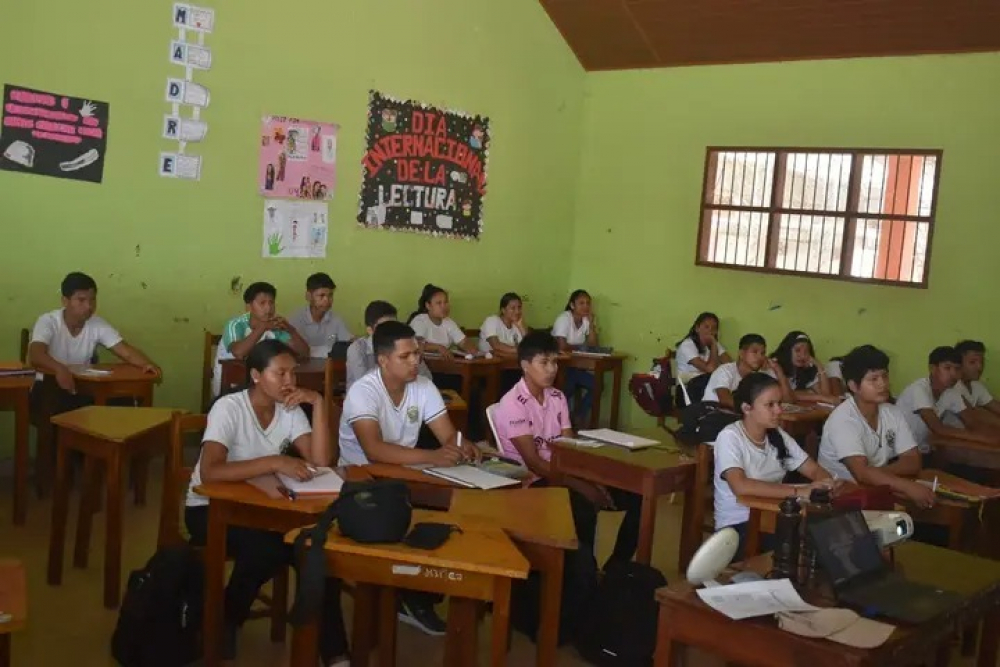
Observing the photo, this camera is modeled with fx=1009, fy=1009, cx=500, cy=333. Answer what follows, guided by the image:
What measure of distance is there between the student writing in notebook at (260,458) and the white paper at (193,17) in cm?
311

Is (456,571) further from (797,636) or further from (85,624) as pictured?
(85,624)

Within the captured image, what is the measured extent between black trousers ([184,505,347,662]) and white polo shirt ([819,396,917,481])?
2116 mm

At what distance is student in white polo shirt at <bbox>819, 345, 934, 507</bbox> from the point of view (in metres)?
4.08

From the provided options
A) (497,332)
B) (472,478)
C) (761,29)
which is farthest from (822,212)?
(472,478)

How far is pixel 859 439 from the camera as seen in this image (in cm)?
412

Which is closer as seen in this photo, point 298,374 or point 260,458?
point 260,458

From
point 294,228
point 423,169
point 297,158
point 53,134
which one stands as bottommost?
point 294,228

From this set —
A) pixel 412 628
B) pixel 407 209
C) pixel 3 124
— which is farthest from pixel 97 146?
pixel 412 628

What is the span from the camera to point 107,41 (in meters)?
5.43

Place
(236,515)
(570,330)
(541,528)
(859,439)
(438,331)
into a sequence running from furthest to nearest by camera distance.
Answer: (570,330)
(438,331)
(859,439)
(236,515)
(541,528)

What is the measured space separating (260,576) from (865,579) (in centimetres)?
182

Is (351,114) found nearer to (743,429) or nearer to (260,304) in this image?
(260,304)

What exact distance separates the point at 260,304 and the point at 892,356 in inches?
167

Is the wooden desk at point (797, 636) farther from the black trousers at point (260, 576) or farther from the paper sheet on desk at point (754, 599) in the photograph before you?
the black trousers at point (260, 576)
